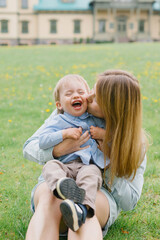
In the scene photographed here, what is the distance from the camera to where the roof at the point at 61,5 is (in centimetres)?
3984

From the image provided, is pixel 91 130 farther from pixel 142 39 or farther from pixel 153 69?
pixel 142 39

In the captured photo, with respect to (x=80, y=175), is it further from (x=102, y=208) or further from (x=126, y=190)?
(x=126, y=190)

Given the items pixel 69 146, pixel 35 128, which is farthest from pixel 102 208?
pixel 35 128

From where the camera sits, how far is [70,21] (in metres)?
40.9

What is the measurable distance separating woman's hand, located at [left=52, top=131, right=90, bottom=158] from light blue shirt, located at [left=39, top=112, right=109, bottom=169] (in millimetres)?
37

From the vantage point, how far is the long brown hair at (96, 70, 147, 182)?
2453 mm

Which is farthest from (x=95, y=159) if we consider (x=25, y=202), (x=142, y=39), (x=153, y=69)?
(x=142, y=39)

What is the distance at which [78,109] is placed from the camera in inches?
109

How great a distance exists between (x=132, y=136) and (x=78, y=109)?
53 centimetres

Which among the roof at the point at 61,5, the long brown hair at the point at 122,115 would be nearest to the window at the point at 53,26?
the roof at the point at 61,5

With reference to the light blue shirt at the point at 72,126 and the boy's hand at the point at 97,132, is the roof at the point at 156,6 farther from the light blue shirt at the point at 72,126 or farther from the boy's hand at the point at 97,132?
the boy's hand at the point at 97,132

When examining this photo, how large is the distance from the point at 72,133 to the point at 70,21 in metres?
40.2

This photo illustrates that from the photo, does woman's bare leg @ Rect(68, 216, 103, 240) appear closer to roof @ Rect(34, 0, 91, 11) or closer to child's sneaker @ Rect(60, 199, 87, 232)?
child's sneaker @ Rect(60, 199, 87, 232)

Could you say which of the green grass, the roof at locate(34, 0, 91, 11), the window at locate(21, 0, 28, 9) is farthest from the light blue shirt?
the window at locate(21, 0, 28, 9)
